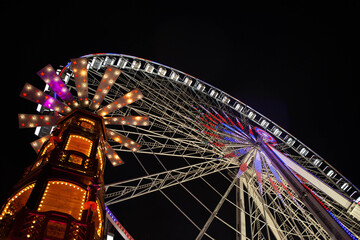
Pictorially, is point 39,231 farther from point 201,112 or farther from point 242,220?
point 201,112

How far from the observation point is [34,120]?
44.2 ft

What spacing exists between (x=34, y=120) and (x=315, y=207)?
12.1 metres

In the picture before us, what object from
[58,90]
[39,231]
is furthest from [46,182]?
[58,90]

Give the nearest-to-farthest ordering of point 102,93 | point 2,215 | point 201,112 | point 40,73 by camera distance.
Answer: point 2,215 < point 40,73 < point 102,93 < point 201,112

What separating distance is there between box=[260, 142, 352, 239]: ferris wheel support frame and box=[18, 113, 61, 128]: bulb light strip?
1050cm

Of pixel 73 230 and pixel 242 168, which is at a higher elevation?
pixel 242 168

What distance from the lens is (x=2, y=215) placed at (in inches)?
376

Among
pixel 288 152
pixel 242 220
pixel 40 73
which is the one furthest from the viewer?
pixel 288 152

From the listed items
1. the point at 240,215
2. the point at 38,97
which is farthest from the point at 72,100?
the point at 240,215

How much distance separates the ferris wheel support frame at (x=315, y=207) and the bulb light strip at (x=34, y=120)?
413 inches

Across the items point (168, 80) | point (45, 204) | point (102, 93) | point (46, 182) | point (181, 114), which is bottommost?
point (45, 204)

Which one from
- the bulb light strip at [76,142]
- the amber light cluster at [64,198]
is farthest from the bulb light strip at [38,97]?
the amber light cluster at [64,198]

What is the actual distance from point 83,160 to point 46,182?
4.84 ft

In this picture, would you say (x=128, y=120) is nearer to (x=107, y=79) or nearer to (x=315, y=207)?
(x=107, y=79)
